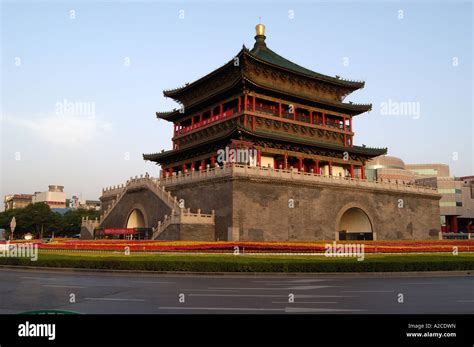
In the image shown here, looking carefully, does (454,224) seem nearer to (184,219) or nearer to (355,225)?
(355,225)

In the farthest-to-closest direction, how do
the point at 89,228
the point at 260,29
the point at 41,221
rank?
1. the point at 41,221
2. the point at 260,29
3. the point at 89,228

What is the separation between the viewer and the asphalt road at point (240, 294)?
9.59 m

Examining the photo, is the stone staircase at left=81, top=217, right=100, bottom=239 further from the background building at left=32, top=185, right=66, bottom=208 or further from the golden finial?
the background building at left=32, top=185, right=66, bottom=208

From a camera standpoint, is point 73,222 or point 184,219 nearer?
point 184,219

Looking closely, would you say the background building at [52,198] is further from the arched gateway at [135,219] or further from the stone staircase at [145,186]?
the arched gateway at [135,219]

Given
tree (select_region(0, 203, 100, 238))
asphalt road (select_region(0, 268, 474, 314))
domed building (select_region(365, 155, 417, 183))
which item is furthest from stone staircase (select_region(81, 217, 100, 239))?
domed building (select_region(365, 155, 417, 183))

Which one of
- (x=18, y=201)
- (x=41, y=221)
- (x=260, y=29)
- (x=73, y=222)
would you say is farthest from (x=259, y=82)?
(x=18, y=201)

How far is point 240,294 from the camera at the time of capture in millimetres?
11859

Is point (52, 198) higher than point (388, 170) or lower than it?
lower

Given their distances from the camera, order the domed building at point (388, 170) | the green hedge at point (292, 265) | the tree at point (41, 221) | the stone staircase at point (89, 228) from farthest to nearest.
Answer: the domed building at point (388, 170) < the tree at point (41, 221) < the stone staircase at point (89, 228) < the green hedge at point (292, 265)

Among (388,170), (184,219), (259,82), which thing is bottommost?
(184,219)

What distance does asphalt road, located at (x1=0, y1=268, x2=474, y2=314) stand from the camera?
959cm

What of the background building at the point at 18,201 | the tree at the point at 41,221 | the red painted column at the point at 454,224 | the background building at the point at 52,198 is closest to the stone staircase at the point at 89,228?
the tree at the point at 41,221

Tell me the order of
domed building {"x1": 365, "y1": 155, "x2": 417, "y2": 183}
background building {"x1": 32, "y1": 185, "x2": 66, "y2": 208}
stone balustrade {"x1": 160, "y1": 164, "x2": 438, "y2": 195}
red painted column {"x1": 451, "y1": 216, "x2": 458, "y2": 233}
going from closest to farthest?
stone balustrade {"x1": 160, "y1": 164, "x2": 438, "y2": 195} < red painted column {"x1": 451, "y1": 216, "x2": 458, "y2": 233} < domed building {"x1": 365, "y1": 155, "x2": 417, "y2": 183} < background building {"x1": 32, "y1": 185, "x2": 66, "y2": 208}
